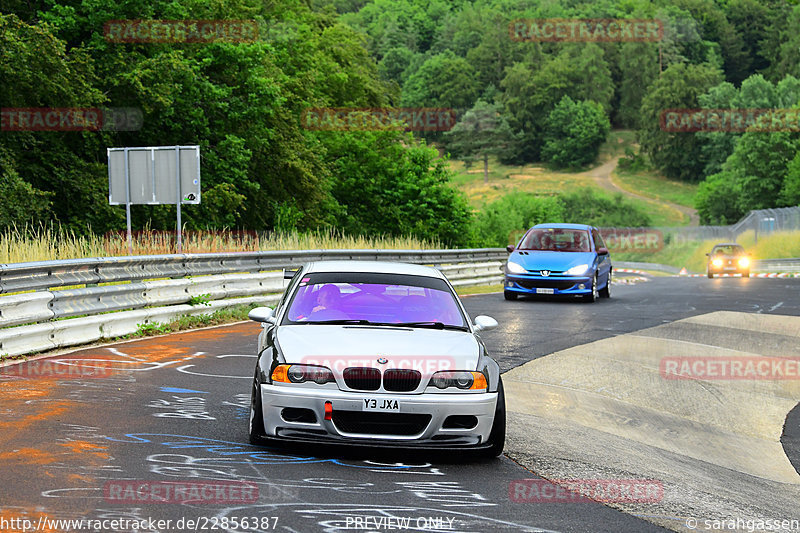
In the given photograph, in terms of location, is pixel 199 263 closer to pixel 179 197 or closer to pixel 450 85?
pixel 179 197

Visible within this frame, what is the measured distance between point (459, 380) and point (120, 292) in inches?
323

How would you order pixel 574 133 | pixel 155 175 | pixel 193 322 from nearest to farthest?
pixel 193 322 < pixel 155 175 < pixel 574 133

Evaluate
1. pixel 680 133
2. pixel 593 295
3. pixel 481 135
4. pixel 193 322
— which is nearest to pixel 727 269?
pixel 593 295

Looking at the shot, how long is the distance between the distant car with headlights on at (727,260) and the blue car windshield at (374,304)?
36.2 meters

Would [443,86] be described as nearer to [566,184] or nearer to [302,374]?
[566,184]

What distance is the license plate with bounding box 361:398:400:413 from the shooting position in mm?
6941

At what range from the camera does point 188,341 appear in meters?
14.2

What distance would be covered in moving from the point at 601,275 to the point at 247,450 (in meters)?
17.8

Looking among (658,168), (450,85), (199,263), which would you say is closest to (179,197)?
(199,263)

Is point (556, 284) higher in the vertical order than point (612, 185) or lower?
higher

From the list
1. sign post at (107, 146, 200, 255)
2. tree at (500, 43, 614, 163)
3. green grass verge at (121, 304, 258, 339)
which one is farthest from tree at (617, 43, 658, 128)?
green grass verge at (121, 304, 258, 339)

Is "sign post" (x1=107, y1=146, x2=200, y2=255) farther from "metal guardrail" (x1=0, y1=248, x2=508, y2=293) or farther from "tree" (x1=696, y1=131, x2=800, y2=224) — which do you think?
"tree" (x1=696, y1=131, x2=800, y2=224)

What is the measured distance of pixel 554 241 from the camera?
948 inches

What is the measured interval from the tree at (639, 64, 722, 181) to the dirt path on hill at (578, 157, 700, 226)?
7.70 metres
